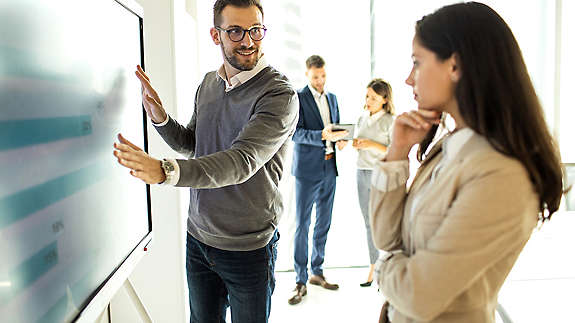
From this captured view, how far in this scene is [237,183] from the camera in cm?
144

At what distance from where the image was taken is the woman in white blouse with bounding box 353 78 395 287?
338cm

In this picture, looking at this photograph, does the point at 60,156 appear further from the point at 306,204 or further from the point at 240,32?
the point at 306,204

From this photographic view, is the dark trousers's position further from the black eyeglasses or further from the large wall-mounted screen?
the large wall-mounted screen

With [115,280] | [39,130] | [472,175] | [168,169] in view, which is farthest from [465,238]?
[115,280]

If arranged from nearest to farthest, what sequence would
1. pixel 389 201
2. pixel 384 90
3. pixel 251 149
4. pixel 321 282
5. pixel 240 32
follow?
pixel 389 201 < pixel 251 149 < pixel 240 32 < pixel 384 90 < pixel 321 282

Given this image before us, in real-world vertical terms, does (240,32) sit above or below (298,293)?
above

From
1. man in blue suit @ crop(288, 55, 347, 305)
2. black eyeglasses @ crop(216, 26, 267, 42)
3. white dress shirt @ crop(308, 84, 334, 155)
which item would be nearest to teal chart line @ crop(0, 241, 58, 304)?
black eyeglasses @ crop(216, 26, 267, 42)

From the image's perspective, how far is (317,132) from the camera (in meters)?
3.39

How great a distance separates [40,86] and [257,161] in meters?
0.67

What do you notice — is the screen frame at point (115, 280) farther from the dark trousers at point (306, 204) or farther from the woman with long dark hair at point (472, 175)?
the dark trousers at point (306, 204)

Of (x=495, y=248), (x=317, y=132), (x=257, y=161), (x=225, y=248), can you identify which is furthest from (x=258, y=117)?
(x=317, y=132)

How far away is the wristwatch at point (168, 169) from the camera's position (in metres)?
1.11

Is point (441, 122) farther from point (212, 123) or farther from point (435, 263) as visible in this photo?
point (212, 123)

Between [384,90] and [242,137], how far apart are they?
2246 millimetres
